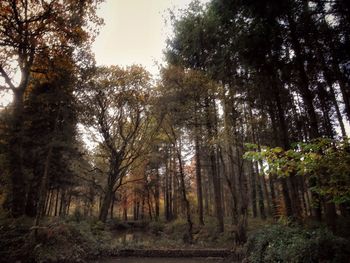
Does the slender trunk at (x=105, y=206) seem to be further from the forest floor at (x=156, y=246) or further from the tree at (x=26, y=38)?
the tree at (x=26, y=38)

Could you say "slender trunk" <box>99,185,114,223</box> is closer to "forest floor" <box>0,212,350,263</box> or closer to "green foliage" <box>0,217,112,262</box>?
"forest floor" <box>0,212,350,263</box>

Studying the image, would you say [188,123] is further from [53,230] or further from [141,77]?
[53,230]

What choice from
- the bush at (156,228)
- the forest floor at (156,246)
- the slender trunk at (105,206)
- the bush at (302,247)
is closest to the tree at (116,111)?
the slender trunk at (105,206)

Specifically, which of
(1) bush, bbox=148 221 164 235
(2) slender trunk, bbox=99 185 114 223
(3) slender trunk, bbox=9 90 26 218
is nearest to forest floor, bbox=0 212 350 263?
(3) slender trunk, bbox=9 90 26 218

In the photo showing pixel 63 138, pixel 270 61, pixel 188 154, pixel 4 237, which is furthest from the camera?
pixel 188 154

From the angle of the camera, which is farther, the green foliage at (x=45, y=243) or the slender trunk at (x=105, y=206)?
the slender trunk at (x=105, y=206)

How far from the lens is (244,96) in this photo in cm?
1603

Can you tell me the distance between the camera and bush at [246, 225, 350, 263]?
6184mm

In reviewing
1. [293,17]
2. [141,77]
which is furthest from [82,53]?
[293,17]

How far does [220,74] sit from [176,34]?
24.2 feet

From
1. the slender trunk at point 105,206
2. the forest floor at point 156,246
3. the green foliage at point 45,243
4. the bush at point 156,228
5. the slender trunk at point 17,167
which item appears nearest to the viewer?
the forest floor at point 156,246

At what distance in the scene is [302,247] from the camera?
671cm

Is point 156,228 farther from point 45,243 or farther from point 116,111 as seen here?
point 45,243

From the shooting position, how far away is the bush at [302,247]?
6.18 meters
